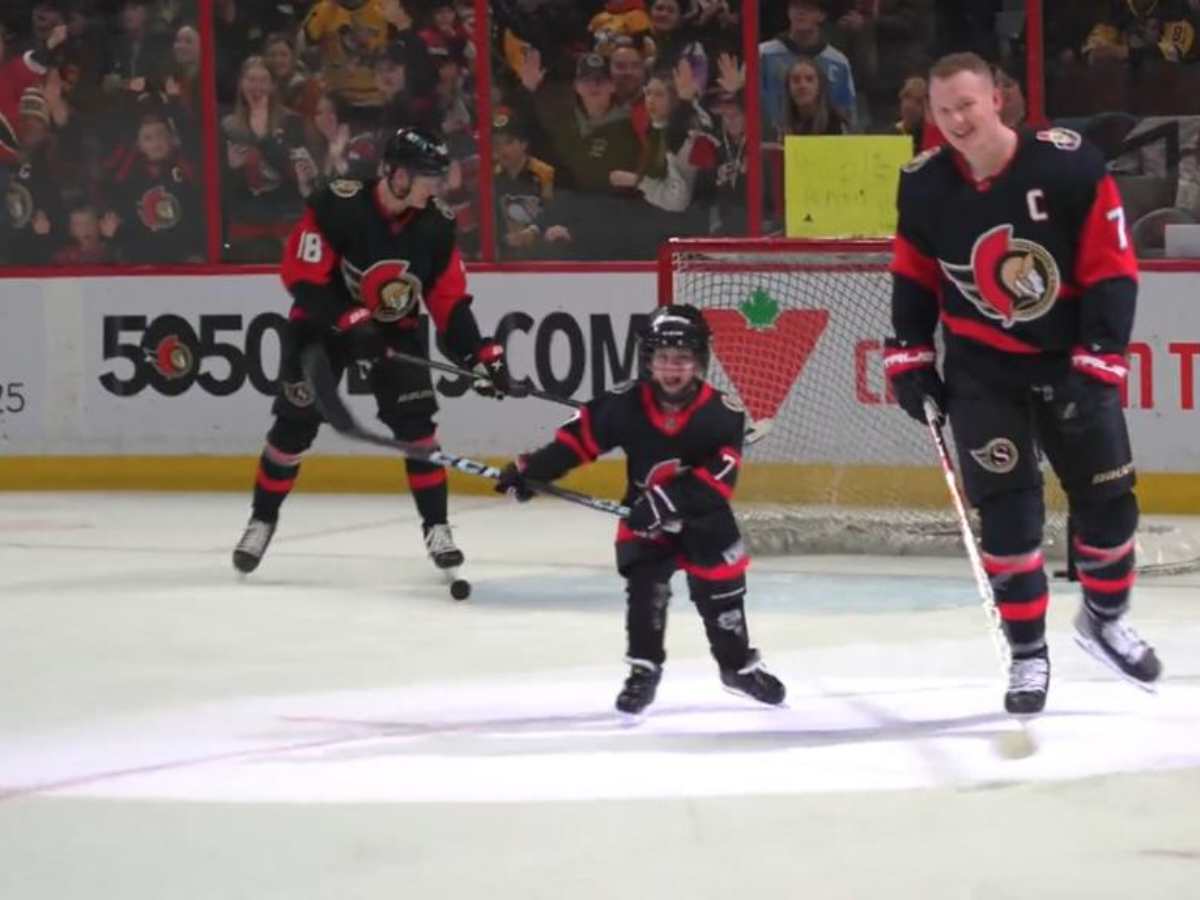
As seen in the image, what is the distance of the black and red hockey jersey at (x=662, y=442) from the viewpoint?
4840 mm

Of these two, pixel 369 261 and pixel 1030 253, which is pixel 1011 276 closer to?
pixel 1030 253

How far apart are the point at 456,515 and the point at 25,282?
1869mm

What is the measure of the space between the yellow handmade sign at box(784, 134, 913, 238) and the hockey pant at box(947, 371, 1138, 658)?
306cm

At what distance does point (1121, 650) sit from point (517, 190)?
4441mm

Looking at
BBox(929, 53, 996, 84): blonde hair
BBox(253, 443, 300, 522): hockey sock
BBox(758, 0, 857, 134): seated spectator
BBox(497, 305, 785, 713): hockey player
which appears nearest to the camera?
BBox(929, 53, 996, 84): blonde hair

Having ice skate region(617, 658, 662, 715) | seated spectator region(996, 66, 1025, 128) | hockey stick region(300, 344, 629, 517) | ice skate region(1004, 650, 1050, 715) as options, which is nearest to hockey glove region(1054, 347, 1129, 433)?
ice skate region(1004, 650, 1050, 715)

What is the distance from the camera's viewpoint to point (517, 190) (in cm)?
902

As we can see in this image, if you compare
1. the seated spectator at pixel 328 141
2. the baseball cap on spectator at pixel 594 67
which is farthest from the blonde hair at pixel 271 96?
the baseball cap on spectator at pixel 594 67

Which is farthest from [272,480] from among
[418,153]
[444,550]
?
[418,153]

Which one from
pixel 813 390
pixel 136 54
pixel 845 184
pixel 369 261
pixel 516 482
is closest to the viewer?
pixel 516 482

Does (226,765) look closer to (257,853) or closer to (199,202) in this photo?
(257,853)

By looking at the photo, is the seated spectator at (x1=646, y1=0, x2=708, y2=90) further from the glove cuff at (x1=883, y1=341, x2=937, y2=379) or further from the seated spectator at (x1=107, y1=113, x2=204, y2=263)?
the glove cuff at (x1=883, y1=341, x2=937, y2=379)

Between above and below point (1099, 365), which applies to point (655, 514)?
below

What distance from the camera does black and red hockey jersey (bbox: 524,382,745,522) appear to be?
4840 mm
